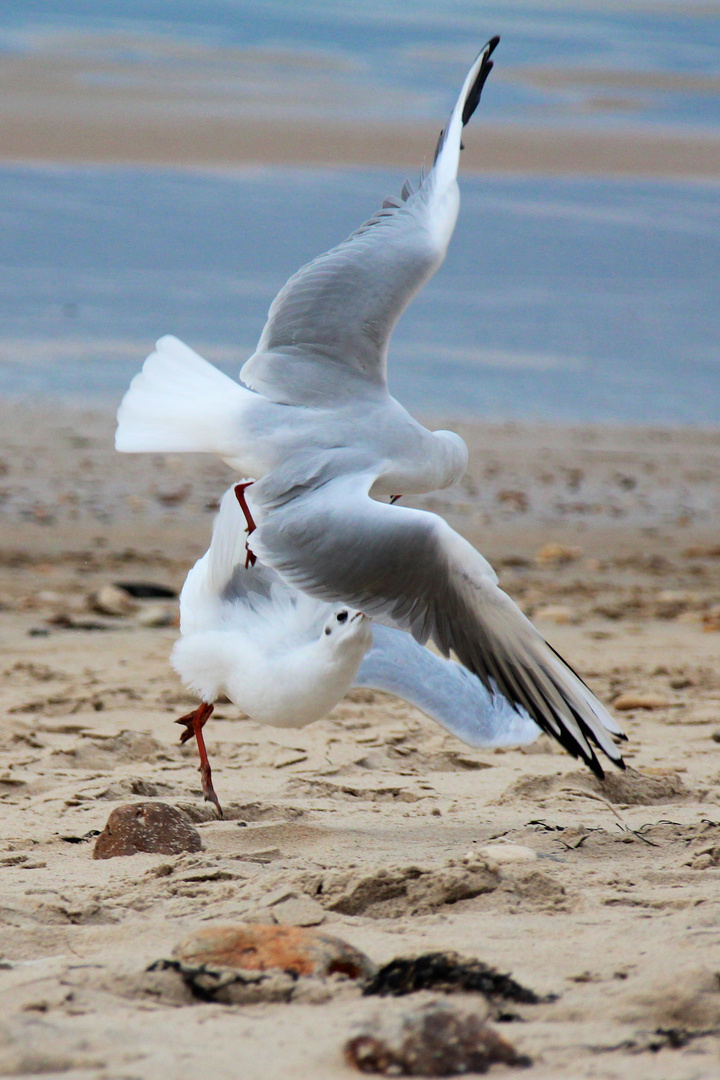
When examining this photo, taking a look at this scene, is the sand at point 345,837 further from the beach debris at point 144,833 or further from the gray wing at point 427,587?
the gray wing at point 427,587

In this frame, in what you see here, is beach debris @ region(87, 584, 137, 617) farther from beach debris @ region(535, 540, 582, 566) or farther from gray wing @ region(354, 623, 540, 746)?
gray wing @ region(354, 623, 540, 746)

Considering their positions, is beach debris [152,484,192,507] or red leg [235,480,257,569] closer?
red leg [235,480,257,569]

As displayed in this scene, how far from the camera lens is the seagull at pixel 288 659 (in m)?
3.73

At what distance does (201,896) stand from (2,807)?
1.05m

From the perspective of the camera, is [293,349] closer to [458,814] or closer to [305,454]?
[305,454]

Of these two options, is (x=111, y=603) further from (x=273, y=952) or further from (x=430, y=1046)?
(x=430, y=1046)

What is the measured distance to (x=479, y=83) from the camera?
4523 mm

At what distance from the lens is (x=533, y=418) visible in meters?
13.3

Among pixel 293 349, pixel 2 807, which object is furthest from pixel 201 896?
pixel 293 349

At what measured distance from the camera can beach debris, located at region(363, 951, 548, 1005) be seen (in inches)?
89.4

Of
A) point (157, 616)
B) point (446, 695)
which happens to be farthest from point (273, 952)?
point (157, 616)

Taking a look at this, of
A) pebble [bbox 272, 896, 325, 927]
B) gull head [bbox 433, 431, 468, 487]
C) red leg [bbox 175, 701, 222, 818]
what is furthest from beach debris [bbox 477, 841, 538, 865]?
gull head [bbox 433, 431, 468, 487]

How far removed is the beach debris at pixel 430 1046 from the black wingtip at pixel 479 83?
3274 mm

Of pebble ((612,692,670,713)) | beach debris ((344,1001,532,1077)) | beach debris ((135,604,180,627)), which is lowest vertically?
beach debris ((135,604,180,627))
